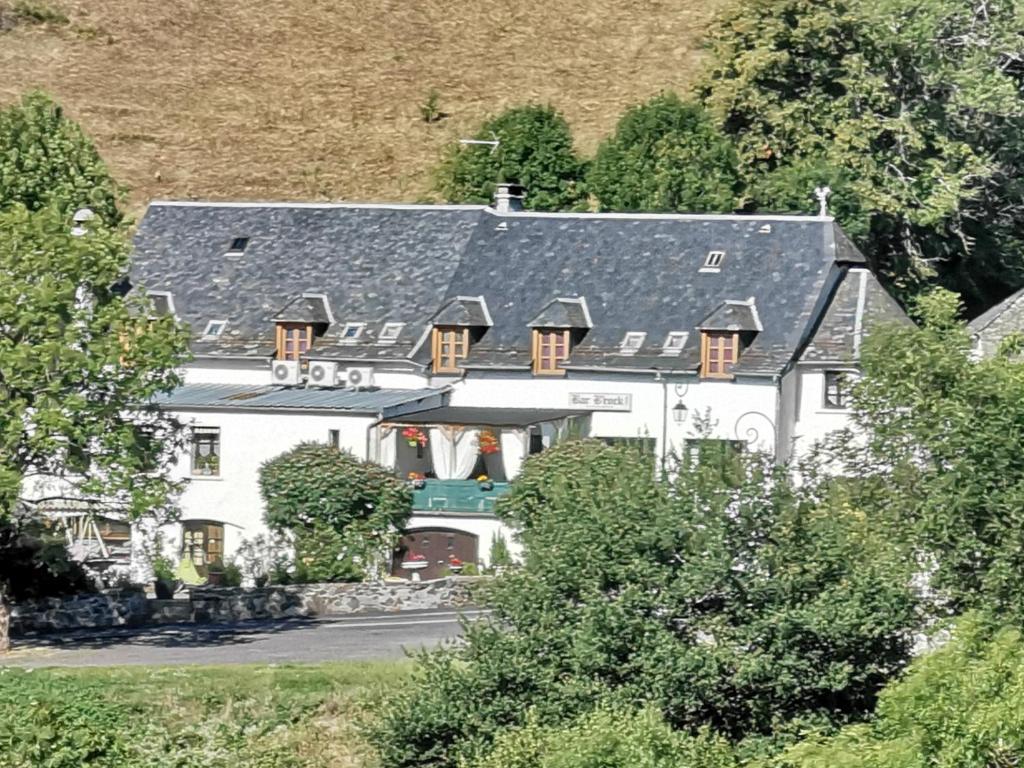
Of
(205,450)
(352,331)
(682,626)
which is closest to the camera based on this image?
(682,626)

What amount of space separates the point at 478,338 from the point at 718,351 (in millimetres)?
6628

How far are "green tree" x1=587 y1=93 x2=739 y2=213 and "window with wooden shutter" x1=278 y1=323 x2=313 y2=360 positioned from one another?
12.4m

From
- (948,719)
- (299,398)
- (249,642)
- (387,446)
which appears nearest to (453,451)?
(387,446)

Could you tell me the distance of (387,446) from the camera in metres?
63.6

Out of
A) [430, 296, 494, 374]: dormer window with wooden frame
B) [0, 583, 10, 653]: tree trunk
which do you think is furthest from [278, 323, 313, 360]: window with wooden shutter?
[0, 583, 10, 653]: tree trunk

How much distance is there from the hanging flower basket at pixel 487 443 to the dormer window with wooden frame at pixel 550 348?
347 cm

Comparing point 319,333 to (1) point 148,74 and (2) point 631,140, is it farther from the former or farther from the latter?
(1) point 148,74

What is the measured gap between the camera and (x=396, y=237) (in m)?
71.3

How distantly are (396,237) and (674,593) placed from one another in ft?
99.7

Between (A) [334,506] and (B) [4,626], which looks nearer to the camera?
(B) [4,626]

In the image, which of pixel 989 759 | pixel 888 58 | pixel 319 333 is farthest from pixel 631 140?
pixel 989 759

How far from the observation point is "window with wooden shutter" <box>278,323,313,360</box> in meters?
68.1

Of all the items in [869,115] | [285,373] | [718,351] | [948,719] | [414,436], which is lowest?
[948,719]

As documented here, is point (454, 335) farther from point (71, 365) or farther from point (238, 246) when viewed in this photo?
point (71, 365)
